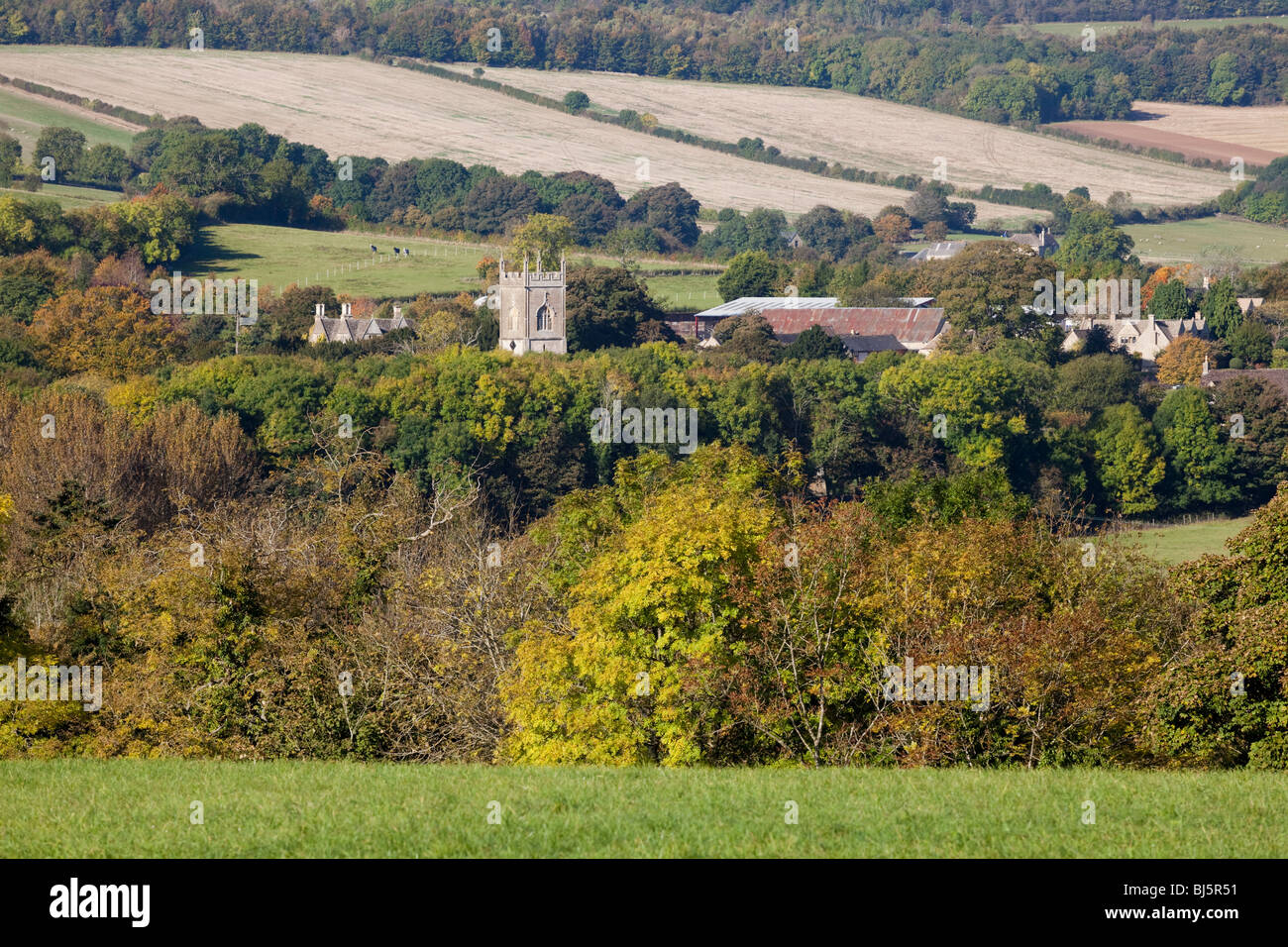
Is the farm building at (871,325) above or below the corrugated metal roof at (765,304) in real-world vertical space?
above

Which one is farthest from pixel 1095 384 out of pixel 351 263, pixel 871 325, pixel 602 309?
pixel 351 263

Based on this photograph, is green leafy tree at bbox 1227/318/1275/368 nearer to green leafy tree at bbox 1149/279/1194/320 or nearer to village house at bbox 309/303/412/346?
green leafy tree at bbox 1149/279/1194/320

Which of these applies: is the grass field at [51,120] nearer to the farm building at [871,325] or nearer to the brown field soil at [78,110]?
the brown field soil at [78,110]

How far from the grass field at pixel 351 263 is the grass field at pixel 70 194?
10459mm

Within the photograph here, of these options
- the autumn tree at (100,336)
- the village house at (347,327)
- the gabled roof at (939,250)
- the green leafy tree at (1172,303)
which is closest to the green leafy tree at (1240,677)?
the autumn tree at (100,336)

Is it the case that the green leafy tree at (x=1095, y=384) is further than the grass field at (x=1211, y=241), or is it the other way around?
Answer: the grass field at (x=1211, y=241)

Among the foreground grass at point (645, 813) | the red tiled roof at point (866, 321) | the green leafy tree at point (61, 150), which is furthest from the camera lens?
the green leafy tree at point (61, 150)

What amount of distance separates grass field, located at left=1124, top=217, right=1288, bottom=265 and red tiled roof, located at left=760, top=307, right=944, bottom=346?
48.3m

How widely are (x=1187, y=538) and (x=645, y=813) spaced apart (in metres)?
79.3

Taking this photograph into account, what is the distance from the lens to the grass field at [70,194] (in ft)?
493

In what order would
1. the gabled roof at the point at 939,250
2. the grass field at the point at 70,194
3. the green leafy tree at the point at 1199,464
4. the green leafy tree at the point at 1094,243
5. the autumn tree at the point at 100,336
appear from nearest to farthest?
the green leafy tree at the point at 1199,464, the autumn tree at the point at 100,336, the grass field at the point at 70,194, the green leafy tree at the point at 1094,243, the gabled roof at the point at 939,250
